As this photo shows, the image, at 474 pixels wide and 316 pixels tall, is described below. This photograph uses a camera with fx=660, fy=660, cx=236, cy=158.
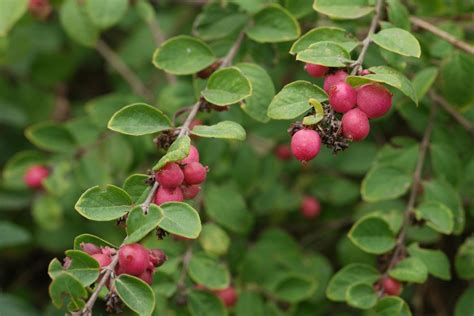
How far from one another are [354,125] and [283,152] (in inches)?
47.1

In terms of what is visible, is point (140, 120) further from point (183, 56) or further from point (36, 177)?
point (36, 177)

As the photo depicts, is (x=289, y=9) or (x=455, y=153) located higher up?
(x=289, y=9)

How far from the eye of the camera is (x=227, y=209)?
2020 mm

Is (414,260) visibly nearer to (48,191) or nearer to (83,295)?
(83,295)

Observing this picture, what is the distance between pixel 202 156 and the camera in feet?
6.58

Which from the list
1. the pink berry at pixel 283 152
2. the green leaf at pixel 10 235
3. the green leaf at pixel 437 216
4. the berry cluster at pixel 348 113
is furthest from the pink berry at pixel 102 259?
the pink berry at pixel 283 152

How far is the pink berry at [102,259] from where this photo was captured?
1217 mm

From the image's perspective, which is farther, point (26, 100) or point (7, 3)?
point (26, 100)

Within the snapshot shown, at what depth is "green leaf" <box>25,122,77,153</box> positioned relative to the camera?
2227 millimetres

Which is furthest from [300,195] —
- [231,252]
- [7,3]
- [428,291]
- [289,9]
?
[7,3]

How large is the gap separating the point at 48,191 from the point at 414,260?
1.26 metres

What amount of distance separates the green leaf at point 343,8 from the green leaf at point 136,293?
0.76 m

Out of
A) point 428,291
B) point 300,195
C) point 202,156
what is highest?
point 202,156

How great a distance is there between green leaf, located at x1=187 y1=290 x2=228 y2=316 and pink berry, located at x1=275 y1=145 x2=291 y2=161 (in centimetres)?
79
